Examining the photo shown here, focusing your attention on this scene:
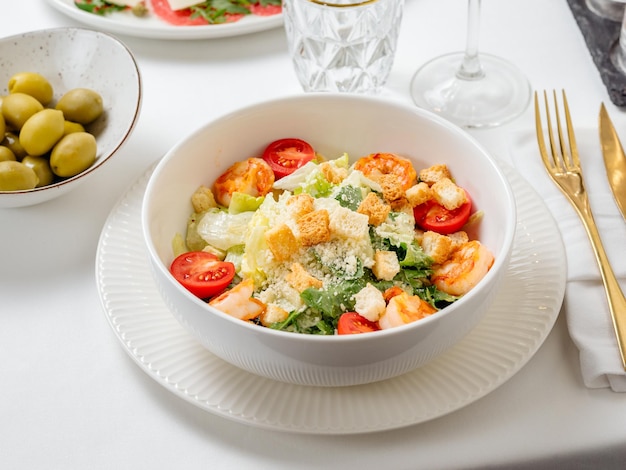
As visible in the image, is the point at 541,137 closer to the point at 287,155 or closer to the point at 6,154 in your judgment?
the point at 287,155

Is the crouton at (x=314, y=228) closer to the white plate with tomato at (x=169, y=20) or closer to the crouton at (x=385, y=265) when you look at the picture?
the crouton at (x=385, y=265)

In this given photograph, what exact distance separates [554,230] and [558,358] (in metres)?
0.25

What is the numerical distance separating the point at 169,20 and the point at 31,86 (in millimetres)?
476

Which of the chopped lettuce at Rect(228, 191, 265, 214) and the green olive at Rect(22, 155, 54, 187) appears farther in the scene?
the green olive at Rect(22, 155, 54, 187)

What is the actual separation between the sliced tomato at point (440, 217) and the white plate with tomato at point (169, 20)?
0.83m

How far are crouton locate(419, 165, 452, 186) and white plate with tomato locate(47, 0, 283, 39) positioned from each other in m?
0.76

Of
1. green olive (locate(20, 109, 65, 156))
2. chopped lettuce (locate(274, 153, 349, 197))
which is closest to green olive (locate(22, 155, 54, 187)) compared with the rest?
green olive (locate(20, 109, 65, 156))

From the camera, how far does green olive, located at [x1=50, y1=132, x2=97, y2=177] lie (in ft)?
5.07

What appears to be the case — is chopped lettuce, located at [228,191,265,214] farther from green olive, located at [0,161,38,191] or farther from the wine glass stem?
the wine glass stem

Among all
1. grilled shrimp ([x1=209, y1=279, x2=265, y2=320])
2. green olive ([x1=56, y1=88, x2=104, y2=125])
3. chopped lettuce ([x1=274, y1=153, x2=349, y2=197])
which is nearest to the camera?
grilled shrimp ([x1=209, y1=279, x2=265, y2=320])

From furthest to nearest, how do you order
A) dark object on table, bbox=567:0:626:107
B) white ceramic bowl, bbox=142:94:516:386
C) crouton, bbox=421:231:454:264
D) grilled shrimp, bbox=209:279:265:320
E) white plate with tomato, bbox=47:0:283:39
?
white plate with tomato, bbox=47:0:283:39 < dark object on table, bbox=567:0:626:107 < crouton, bbox=421:231:454:264 < grilled shrimp, bbox=209:279:265:320 < white ceramic bowl, bbox=142:94:516:386

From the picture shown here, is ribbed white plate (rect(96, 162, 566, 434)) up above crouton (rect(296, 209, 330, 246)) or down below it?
below

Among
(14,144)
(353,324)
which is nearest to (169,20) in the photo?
(14,144)

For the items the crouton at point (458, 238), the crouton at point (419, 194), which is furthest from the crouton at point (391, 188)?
the crouton at point (458, 238)
